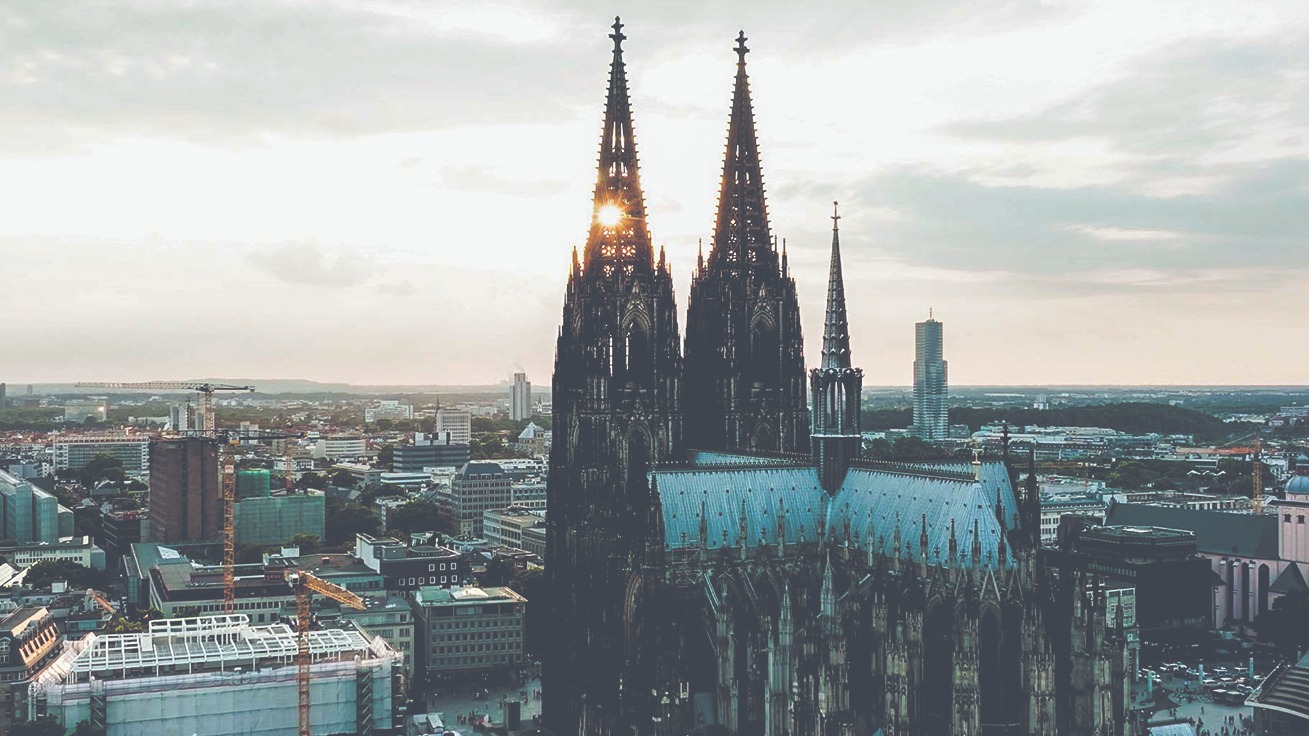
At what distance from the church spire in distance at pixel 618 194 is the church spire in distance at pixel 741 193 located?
8.36 meters

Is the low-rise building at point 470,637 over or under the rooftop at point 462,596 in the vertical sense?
under

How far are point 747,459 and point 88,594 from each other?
8645 cm

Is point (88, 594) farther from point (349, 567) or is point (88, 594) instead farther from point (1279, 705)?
point (1279, 705)

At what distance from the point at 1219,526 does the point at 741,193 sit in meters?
84.7

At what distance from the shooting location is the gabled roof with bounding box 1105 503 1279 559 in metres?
144

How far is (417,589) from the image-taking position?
137500 mm

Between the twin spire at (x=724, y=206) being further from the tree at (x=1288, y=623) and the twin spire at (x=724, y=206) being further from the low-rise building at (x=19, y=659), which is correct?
the tree at (x=1288, y=623)

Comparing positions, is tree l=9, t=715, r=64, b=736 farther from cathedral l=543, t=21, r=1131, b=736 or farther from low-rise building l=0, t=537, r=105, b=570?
low-rise building l=0, t=537, r=105, b=570

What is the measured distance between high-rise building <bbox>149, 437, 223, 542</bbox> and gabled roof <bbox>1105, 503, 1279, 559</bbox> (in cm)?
12322

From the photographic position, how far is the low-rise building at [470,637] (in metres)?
123

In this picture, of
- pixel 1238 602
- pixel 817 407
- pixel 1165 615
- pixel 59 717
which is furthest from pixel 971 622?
pixel 1238 602

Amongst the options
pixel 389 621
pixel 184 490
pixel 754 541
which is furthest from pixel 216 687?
pixel 184 490

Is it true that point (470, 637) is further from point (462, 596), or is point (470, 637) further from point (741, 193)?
point (741, 193)

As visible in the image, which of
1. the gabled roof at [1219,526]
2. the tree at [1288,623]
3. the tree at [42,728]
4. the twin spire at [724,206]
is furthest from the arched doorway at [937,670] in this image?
the gabled roof at [1219,526]
